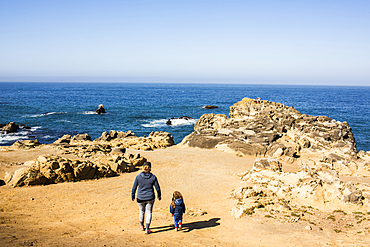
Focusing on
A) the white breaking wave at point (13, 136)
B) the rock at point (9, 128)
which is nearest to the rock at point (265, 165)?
the white breaking wave at point (13, 136)

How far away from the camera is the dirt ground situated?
7738 millimetres

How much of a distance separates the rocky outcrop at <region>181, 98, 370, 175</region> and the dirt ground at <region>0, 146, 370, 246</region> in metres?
7.99

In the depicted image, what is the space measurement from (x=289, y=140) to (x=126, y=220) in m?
20.5

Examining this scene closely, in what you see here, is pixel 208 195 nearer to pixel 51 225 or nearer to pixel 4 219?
pixel 51 225

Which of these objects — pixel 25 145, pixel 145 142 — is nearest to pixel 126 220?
pixel 145 142

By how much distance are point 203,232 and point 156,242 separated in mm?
2021

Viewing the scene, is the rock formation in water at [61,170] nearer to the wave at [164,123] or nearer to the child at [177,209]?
the child at [177,209]

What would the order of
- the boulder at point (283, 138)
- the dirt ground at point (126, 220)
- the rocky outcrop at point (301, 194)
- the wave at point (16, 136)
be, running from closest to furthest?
the dirt ground at point (126, 220) < the rocky outcrop at point (301, 194) < the boulder at point (283, 138) < the wave at point (16, 136)

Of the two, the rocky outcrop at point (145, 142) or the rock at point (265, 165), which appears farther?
the rocky outcrop at point (145, 142)

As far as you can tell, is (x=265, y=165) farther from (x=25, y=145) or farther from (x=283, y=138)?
(x=25, y=145)

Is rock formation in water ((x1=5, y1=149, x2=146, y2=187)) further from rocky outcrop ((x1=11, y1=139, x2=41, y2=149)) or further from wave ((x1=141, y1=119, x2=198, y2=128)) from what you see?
wave ((x1=141, y1=119, x2=198, y2=128))

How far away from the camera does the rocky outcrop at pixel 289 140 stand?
21.2 metres

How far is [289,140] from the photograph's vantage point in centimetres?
2569

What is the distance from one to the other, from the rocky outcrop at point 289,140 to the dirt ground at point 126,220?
7.99 metres
